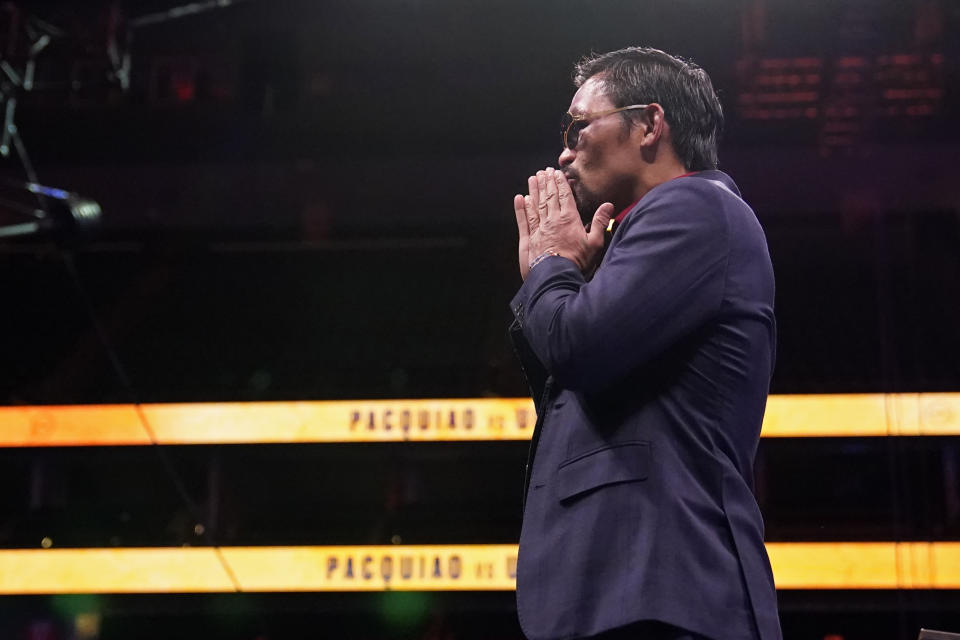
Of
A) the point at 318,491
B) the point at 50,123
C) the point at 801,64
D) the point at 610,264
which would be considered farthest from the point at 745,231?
the point at 50,123

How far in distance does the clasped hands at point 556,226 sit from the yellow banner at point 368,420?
425 cm

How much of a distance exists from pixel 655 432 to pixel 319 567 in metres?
4.71

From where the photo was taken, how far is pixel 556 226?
4.70 feet

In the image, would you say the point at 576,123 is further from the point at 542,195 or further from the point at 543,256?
the point at 543,256

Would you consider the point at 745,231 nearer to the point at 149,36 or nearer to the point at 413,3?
the point at 413,3

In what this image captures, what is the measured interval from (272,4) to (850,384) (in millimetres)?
3880

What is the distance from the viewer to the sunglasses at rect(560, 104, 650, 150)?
5.21 ft

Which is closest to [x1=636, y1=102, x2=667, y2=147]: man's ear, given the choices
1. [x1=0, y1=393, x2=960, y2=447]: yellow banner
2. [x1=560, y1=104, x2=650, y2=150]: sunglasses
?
[x1=560, y1=104, x2=650, y2=150]: sunglasses

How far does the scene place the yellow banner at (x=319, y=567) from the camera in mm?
5441

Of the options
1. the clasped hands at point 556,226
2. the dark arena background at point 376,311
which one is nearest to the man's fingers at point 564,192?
the clasped hands at point 556,226

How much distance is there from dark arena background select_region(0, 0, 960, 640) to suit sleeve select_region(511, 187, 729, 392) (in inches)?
151

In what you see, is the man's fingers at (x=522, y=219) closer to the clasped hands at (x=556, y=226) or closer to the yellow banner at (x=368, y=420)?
the clasped hands at (x=556, y=226)

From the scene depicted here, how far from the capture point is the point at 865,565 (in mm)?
5414

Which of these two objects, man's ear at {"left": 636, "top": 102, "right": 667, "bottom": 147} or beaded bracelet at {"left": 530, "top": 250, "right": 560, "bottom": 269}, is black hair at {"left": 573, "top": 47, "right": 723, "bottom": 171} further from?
beaded bracelet at {"left": 530, "top": 250, "right": 560, "bottom": 269}
